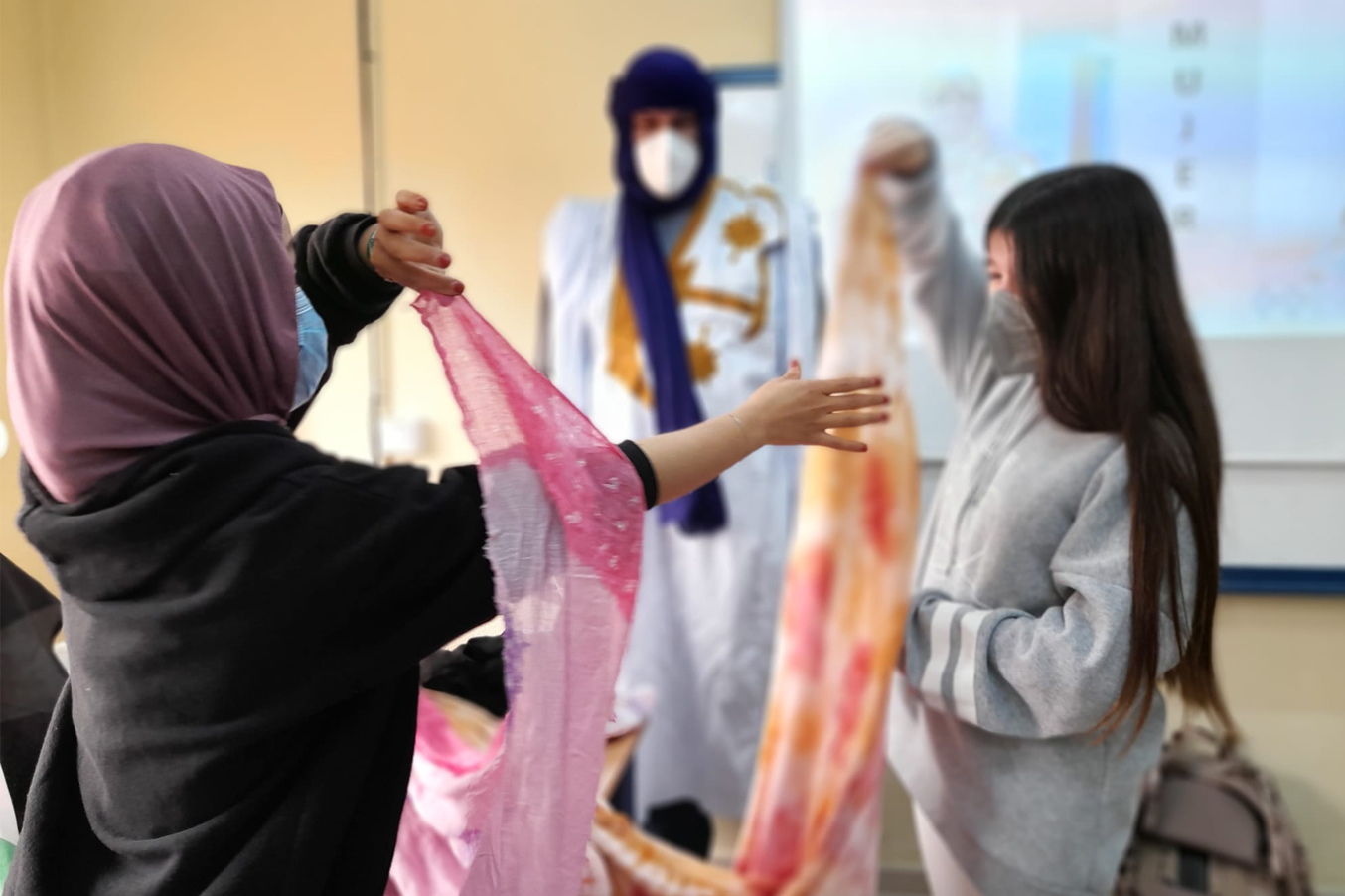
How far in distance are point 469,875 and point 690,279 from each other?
1285 mm

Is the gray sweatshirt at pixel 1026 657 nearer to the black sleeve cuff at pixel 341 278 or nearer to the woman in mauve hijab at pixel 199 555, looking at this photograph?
the woman in mauve hijab at pixel 199 555

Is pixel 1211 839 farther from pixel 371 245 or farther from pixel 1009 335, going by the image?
pixel 371 245

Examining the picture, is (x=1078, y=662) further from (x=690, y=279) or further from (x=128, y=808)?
(x=690, y=279)

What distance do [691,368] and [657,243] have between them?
0.27 metres

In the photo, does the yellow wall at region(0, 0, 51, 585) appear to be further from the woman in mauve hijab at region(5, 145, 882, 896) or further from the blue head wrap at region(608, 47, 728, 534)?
the blue head wrap at region(608, 47, 728, 534)

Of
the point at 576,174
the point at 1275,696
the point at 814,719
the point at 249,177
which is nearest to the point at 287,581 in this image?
the point at 249,177

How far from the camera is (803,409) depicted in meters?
0.83

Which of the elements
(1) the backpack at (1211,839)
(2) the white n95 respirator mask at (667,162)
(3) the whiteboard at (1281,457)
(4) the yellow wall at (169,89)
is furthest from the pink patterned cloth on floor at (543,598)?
(3) the whiteboard at (1281,457)

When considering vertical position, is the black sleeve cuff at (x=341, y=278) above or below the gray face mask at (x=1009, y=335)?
above

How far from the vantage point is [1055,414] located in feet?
3.41

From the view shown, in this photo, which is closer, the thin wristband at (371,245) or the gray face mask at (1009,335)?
the thin wristband at (371,245)

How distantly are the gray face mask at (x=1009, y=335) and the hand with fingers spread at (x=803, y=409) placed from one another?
0.34m

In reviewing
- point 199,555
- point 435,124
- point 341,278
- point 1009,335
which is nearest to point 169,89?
point 341,278

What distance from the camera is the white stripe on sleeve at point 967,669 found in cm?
100
